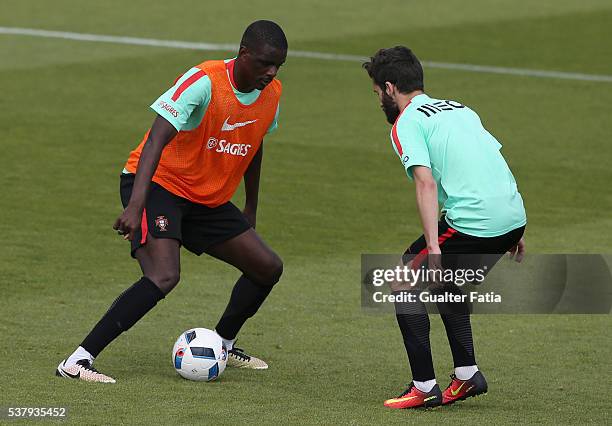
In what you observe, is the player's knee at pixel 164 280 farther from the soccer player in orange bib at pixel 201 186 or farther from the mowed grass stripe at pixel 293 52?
the mowed grass stripe at pixel 293 52

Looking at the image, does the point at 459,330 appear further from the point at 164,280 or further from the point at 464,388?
the point at 164,280

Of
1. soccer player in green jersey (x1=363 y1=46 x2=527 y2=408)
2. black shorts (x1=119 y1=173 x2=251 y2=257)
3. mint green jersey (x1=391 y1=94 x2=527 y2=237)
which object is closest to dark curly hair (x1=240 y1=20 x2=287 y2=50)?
soccer player in green jersey (x1=363 y1=46 x2=527 y2=408)

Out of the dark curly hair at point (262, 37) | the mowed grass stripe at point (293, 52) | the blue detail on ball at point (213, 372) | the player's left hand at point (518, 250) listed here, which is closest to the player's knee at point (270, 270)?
the blue detail on ball at point (213, 372)

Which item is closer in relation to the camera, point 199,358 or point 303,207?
point 199,358

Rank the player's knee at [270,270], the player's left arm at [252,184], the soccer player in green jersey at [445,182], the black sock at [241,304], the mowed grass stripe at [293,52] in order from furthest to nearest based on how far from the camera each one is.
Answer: the mowed grass stripe at [293,52] < the player's left arm at [252,184] < the black sock at [241,304] < the player's knee at [270,270] < the soccer player in green jersey at [445,182]

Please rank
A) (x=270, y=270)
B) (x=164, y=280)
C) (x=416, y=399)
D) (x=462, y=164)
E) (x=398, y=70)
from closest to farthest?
1. (x=462, y=164)
2. (x=398, y=70)
3. (x=416, y=399)
4. (x=164, y=280)
5. (x=270, y=270)

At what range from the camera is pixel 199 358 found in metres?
8.12

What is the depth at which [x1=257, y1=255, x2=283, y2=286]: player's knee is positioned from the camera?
28.0 ft

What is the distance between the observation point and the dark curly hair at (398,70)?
24.7 ft

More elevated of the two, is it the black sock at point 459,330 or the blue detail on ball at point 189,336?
the black sock at point 459,330

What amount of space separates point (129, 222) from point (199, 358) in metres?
1.05

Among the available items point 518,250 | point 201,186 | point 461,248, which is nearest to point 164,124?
point 201,186

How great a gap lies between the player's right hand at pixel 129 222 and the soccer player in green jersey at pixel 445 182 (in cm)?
145

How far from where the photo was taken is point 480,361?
8.98m
